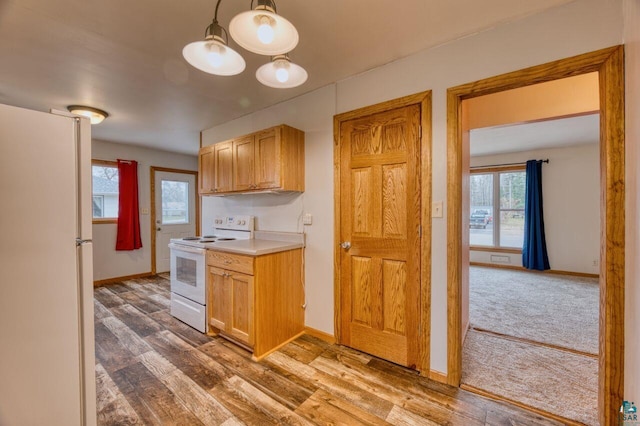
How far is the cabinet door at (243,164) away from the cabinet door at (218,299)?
0.93 metres

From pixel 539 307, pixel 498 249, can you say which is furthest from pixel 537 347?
pixel 498 249

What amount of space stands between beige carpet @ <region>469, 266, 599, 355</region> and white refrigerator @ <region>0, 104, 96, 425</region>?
3.33 m

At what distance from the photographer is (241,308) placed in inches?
91.8

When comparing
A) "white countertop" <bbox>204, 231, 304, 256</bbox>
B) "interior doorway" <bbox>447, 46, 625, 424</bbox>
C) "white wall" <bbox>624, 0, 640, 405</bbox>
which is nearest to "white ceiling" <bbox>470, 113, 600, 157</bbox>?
"interior doorway" <bbox>447, 46, 625, 424</bbox>

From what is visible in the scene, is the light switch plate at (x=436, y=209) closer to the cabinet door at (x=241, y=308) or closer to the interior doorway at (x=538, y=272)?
the interior doorway at (x=538, y=272)

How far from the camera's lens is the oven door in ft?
8.85

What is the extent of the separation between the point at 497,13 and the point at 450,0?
35 centimetres

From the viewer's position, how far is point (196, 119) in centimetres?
346

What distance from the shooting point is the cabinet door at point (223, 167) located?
120 inches

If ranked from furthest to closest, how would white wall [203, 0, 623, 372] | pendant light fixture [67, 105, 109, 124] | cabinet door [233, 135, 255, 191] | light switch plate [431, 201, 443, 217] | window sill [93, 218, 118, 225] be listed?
window sill [93, 218, 118, 225] < pendant light fixture [67, 105, 109, 124] < cabinet door [233, 135, 255, 191] < light switch plate [431, 201, 443, 217] < white wall [203, 0, 623, 372]

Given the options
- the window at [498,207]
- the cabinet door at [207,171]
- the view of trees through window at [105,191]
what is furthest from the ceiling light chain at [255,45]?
the window at [498,207]

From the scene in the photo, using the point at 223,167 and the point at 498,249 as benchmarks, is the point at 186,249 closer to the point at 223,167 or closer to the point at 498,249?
the point at 223,167

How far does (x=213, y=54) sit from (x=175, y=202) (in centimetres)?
485

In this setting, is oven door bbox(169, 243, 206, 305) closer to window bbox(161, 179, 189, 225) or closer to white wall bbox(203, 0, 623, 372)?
white wall bbox(203, 0, 623, 372)
